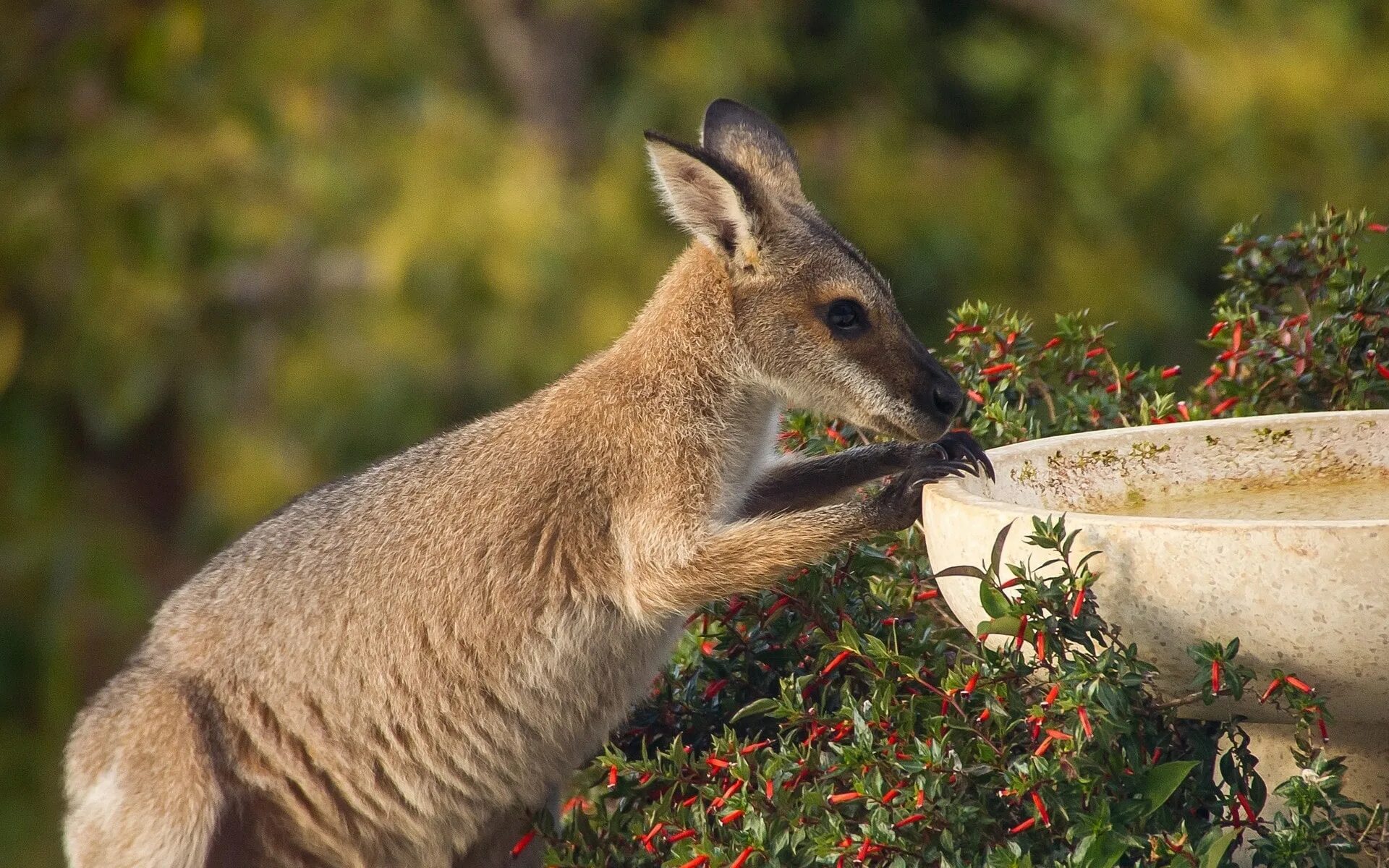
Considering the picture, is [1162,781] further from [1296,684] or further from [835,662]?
[835,662]

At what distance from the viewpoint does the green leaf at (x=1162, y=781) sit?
2.49 meters

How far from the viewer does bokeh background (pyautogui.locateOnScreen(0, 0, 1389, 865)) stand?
8.55 m

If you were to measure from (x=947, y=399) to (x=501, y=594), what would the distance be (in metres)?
1.06

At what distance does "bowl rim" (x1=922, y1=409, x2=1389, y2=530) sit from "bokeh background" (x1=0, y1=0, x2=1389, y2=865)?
4.55 m

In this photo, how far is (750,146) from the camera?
4277mm

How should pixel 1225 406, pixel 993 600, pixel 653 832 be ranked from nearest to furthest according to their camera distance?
1. pixel 993 600
2. pixel 653 832
3. pixel 1225 406

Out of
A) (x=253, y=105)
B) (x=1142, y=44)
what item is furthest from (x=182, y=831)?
(x=1142, y=44)

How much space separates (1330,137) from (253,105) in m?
6.65

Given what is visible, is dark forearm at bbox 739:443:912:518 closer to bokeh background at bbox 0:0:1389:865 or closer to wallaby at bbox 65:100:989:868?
wallaby at bbox 65:100:989:868

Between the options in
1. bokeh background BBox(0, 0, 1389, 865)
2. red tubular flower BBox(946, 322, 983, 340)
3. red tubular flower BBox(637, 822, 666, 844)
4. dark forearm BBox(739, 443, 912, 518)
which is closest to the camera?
red tubular flower BBox(637, 822, 666, 844)

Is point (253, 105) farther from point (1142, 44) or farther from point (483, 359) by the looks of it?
point (1142, 44)

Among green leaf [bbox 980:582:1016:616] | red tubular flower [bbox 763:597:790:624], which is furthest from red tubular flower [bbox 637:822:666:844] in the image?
green leaf [bbox 980:582:1016:616]

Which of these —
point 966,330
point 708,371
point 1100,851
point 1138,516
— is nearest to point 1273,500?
point 1138,516

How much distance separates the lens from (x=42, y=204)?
11.6 feet
